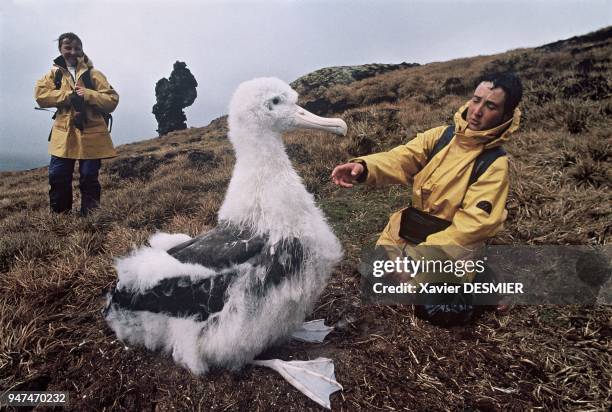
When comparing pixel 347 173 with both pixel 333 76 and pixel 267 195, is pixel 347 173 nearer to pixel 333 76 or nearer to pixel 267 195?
pixel 267 195

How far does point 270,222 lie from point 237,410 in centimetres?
87

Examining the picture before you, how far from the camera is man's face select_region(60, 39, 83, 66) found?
310cm

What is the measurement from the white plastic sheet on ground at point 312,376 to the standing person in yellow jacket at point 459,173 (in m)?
0.73

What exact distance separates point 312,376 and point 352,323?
536 millimetres

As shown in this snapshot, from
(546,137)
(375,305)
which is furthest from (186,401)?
(546,137)

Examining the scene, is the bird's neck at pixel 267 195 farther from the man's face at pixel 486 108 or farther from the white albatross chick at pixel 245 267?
the man's face at pixel 486 108

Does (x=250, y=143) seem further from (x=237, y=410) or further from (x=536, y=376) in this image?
(x=536, y=376)

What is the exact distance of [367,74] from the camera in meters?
17.8

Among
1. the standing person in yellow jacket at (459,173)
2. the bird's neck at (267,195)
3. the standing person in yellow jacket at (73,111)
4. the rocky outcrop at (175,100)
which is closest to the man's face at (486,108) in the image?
the standing person in yellow jacket at (459,173)

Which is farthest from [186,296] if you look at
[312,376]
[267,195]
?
[312,376]

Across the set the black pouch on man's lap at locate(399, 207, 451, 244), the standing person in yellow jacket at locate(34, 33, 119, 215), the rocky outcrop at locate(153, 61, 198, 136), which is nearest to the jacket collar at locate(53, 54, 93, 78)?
the standing person in yellow jacket at locate(34, 33, 119, 215)

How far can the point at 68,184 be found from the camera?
3451mm

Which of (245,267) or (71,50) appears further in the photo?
(71,50)

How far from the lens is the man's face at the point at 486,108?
1.39 metres
